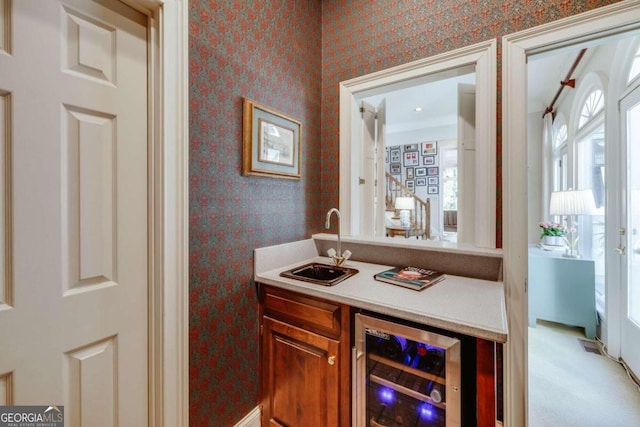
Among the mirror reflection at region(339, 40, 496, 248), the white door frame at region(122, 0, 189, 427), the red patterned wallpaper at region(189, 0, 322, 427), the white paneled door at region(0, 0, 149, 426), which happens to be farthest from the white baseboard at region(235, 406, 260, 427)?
the mirror reflection at region(339, 40, 496, 248)

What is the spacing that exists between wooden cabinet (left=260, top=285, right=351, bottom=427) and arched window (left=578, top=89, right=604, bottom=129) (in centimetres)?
329

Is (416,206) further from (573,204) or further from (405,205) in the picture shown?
(573,204)

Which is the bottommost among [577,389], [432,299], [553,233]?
[577,389]

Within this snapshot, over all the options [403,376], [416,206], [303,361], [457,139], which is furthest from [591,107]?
[303,361]

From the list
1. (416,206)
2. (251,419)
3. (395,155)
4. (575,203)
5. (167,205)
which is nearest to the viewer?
(167,205)

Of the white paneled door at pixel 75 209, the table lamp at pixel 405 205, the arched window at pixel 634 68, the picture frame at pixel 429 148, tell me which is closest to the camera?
the white paneled door at pixel 75 209

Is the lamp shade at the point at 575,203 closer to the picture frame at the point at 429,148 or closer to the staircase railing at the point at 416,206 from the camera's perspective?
the staircase railing at the point at 416,206

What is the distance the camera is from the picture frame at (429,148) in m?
6.27

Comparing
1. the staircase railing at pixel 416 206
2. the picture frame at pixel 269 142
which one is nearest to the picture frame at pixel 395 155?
the staircase railing at pixel 416 206

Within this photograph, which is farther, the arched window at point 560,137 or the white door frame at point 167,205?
the arched window at point 560,137

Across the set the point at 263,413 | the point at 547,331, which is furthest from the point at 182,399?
the point at 547,331

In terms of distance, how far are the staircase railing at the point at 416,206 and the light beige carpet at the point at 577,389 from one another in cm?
317

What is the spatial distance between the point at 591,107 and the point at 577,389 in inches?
109

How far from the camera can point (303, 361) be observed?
4.45ft
